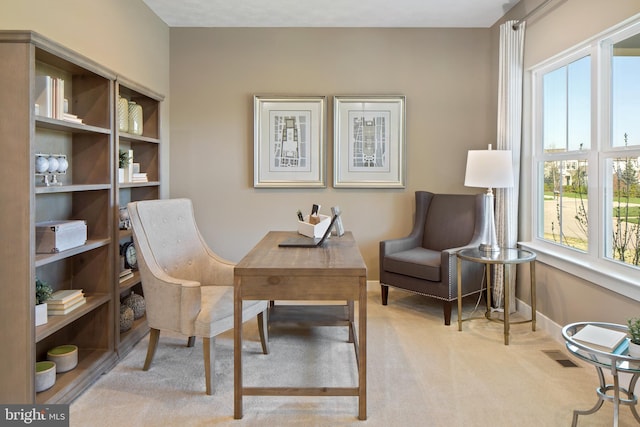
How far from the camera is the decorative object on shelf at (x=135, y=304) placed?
3.24 metres

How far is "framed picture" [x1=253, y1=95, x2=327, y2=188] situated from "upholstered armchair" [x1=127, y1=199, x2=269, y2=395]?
55.6 inches

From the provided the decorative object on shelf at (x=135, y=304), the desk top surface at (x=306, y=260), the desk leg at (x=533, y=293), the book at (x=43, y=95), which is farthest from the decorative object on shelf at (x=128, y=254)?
the desk leg at (x=533, y=293)

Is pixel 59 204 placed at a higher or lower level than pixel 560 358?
higher

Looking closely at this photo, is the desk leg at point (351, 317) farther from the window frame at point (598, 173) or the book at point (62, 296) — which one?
the book at point (62, 296)

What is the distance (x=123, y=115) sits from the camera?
3062mm

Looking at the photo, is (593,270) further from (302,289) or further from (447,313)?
(302,289)

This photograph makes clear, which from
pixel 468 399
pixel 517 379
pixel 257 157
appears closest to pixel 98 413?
pixel 468 399

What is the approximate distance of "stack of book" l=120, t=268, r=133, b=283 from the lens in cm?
304

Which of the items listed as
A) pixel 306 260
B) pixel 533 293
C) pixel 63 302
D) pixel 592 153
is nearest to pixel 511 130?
pixel 592 153

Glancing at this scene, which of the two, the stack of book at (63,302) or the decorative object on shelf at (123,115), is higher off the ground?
the decorative object on shelf at (123,115)

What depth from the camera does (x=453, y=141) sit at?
436cm

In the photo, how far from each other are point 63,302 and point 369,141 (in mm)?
3057

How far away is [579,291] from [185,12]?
401 cm

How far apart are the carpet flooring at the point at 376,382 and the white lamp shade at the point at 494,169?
3.81ft
